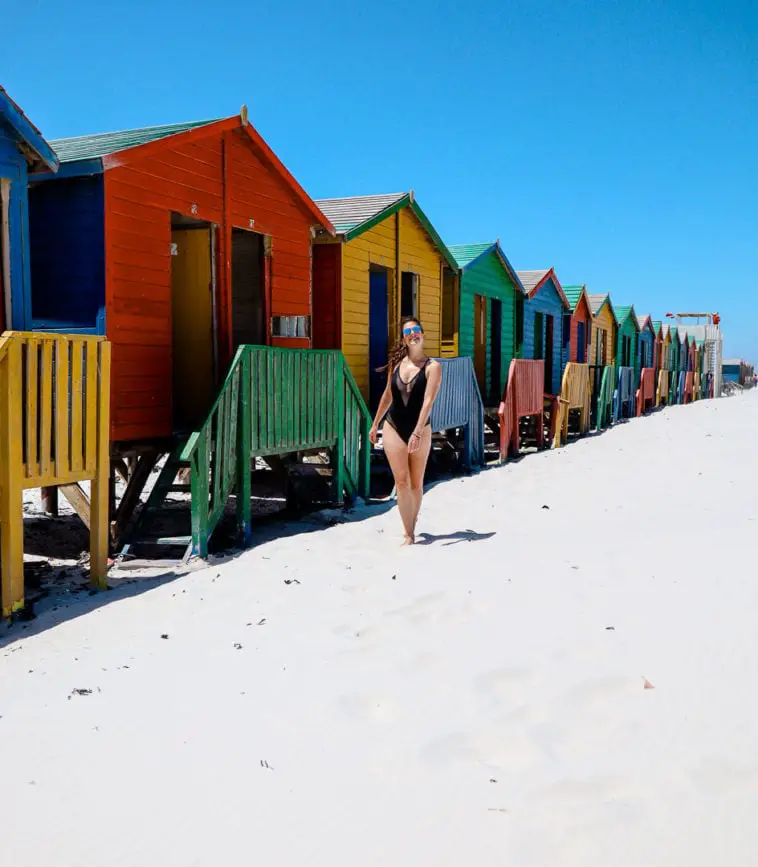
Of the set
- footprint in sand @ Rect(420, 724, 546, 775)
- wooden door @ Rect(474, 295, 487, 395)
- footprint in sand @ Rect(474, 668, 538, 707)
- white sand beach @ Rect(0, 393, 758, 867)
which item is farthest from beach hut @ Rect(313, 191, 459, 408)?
footprint in sand @ Rect(420, 724, 546, 775)

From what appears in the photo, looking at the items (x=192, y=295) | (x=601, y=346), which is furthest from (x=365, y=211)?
(x=601, y=346)

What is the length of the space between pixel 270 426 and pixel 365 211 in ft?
14.9

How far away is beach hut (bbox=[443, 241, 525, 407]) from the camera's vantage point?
14.5 metres

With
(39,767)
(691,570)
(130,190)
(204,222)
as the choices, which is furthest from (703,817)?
(204,222)

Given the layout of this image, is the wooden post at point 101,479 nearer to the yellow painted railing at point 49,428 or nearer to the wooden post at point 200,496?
the yellow painted railing at point 49,428

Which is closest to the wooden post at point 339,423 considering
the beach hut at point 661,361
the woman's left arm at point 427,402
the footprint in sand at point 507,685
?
the woman's left arm at point 427,402

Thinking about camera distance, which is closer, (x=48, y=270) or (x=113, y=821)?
(x=113, y=821)

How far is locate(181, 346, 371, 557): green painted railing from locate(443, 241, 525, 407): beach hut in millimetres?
5115

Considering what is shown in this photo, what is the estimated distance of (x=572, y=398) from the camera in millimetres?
18141

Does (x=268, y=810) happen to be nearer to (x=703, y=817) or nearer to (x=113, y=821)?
(x=113, y=821)

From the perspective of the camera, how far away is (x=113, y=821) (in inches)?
106

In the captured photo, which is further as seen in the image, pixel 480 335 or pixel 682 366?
pixel 682 366

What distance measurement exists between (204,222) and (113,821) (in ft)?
21.6

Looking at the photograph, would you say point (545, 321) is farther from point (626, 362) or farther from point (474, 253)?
point (626, 362)
